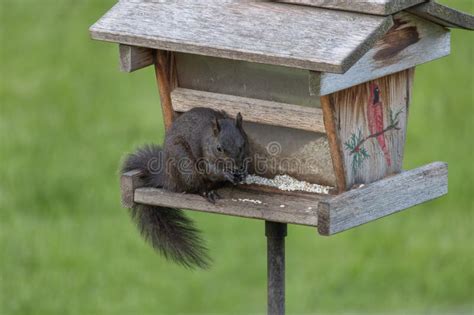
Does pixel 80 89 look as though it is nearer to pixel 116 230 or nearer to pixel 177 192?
pixel 116 230

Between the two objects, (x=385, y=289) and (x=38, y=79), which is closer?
(x=385, y=289)

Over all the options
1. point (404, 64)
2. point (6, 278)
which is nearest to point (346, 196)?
point (404, 64)

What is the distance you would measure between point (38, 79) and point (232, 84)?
4.29m

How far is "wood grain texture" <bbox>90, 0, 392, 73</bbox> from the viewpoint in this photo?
10.9 ft

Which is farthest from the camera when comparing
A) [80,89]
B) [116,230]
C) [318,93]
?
[80,89]

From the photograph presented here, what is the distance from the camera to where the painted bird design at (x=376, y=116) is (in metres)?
3.81

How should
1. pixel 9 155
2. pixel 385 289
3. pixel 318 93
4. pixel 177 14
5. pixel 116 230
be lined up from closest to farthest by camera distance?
pixel 318 93
pixel 177 14
pixel 385 289
pixel 116 230
pixel 9 155

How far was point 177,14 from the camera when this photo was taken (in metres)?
3.71

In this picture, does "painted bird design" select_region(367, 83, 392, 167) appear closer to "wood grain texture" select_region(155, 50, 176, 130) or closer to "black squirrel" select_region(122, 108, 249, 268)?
"black squirrel" select_region(122, 108, 249, 268)

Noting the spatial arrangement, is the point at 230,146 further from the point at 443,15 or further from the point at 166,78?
the point at 443,15

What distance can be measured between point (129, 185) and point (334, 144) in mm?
766

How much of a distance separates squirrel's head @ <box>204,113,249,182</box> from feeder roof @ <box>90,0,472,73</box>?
31 centimetres

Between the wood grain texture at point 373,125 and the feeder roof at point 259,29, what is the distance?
0.28 metres

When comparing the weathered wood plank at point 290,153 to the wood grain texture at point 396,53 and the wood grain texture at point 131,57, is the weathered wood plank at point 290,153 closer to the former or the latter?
the wood grain texture at point 396,53
